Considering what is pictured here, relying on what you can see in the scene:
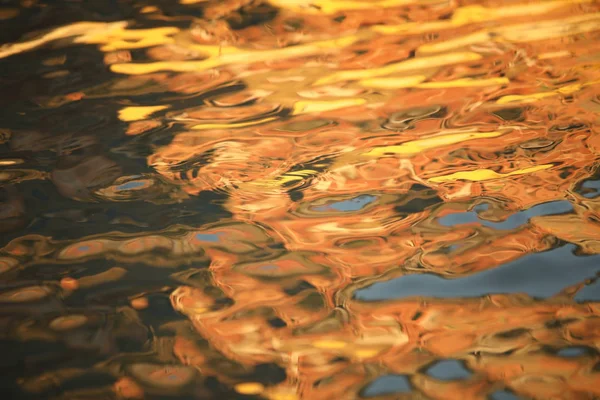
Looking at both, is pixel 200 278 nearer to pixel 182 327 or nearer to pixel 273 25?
pixel 182 327

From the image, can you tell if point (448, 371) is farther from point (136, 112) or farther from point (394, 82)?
point (136, 112)

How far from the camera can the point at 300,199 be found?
0.83 m

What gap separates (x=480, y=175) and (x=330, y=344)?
41 centimetres

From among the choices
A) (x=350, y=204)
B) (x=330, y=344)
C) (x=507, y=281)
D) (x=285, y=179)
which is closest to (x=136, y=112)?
(x=285, y=179)

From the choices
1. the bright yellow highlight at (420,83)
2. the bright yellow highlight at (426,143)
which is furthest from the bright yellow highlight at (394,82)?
the bright yellow highlight at (426,143)

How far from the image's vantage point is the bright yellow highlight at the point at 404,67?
96 centimetres

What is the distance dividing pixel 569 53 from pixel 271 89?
1.84 feet

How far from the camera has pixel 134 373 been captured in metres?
0.57

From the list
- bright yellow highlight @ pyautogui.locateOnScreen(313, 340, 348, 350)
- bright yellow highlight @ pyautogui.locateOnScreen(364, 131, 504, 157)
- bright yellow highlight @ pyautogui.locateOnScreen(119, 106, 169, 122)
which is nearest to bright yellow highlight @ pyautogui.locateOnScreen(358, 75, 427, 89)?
bright yellow highlight @ pyautogui.locateOnScreen(364, 131, 504, 157)

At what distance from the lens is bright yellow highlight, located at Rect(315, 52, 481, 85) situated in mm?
963

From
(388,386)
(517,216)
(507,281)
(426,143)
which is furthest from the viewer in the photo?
(426,143)

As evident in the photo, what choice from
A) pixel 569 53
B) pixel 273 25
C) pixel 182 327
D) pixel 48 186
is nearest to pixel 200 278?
pixel 182 327

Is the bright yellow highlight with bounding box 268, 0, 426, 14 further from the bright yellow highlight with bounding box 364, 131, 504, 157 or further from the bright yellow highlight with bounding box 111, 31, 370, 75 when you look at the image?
the bright yellow highlight with bounding box 364, 131, 504, 157

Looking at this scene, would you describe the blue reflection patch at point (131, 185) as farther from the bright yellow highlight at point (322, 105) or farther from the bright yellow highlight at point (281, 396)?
the bright yellow highlight at point (281, 396)
